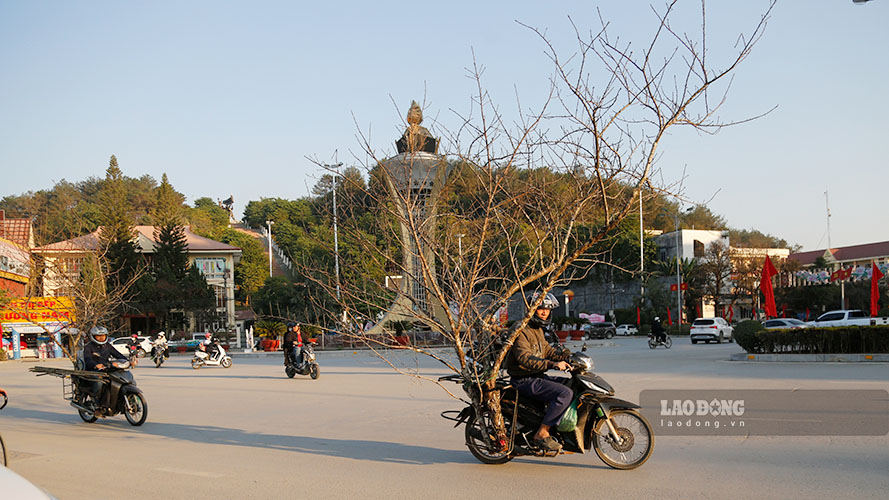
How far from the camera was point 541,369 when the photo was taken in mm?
7148

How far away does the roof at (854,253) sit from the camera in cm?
8062

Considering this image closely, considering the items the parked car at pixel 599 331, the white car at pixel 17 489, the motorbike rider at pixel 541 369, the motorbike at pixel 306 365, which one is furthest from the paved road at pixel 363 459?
the parked car at pixel 599 331

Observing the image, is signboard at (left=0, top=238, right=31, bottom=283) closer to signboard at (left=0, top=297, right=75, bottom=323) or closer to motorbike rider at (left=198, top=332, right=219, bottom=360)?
signboard at (left=0, top=297, right=75, bottom=323)

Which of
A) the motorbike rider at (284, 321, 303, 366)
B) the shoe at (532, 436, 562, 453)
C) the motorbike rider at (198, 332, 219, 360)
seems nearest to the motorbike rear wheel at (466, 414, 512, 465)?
the shoe at (532, 436, 562, 453)

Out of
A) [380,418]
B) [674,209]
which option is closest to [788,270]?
[674,209]

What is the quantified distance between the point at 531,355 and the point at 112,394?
7.70 m

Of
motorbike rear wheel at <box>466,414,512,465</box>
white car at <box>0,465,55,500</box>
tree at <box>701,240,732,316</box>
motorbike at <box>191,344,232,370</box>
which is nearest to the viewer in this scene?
white car at <box>0,465,55,500</box>

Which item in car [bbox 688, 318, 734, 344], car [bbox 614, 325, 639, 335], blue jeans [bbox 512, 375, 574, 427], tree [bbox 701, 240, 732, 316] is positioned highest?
tree [bbox 701, 240, 732, 316]

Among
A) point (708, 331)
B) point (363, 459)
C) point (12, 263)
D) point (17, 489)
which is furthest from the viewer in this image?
point (12, 263)

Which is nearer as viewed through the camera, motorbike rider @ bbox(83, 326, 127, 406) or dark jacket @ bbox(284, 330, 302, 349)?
motorbike rider @ bbox(83, 326, 127, 406)

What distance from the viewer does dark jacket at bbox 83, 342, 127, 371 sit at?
1216cm

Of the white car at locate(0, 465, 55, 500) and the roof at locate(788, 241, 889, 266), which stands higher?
the roof at locate(788, 241, 889, 266)

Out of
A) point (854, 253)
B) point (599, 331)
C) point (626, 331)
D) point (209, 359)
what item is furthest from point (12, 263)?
point (854, 253)

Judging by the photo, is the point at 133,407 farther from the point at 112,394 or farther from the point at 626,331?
the point at 626,331
